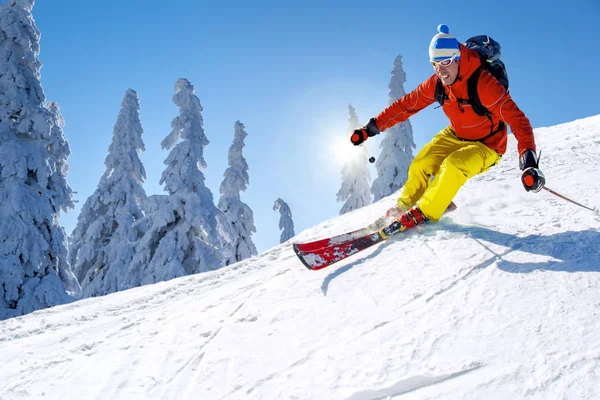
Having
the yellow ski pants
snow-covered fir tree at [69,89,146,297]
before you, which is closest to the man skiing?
the yellow ski pants

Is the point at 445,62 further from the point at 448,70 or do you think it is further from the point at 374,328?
the point at 374,328

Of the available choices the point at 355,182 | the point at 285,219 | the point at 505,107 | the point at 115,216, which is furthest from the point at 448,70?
the point at 285,219

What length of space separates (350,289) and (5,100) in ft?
44.4

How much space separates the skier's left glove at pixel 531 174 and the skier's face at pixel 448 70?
3.51 ft

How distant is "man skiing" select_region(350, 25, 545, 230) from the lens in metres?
3.75

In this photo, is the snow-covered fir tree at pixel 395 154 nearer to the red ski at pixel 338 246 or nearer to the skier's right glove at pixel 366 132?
the skier's right glove at pixel 366 132

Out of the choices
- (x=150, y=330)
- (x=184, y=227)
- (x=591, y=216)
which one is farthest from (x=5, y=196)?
(x=591, y=216)

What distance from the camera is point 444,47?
3883 millimetres

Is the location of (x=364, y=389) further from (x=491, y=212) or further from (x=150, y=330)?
(x=491, y=212)

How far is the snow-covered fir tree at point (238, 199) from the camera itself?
22.8 meters

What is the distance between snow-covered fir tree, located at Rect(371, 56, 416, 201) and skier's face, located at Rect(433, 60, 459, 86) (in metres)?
17.5

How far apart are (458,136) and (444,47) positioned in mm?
1162

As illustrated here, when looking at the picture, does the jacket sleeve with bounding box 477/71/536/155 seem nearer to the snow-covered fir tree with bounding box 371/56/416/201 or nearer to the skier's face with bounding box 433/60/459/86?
the skier's face with bounding box 433/60/459/86

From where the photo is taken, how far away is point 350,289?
313cm
